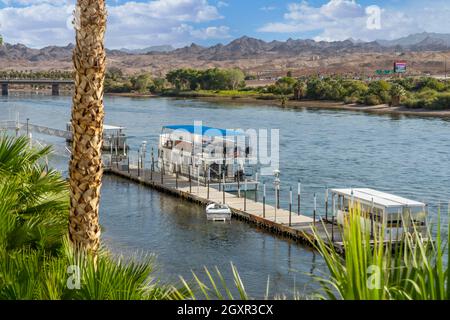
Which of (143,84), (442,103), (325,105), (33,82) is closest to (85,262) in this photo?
(442,103)

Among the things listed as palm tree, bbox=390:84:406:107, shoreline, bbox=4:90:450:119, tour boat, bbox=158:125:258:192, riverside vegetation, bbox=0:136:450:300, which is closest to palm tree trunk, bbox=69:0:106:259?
riverside vegetation, bbox=0:136:450:300

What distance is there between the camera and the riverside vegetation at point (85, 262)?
14.9ft

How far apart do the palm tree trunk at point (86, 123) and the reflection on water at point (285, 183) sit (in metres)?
2.73

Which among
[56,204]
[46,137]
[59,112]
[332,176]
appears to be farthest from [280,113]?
[56,204]

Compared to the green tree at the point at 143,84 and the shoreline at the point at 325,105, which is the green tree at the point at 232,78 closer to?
the shoreline at the point at 325,105

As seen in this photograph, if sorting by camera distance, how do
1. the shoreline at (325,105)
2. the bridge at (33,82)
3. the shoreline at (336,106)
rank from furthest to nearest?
the bridge at (33,82) < the shoreline at (325,105) < the shoreline at (336,106)

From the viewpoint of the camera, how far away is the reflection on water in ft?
97.2

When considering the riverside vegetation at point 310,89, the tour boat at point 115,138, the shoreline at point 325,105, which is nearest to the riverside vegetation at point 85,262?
the tour boat at point 115,138

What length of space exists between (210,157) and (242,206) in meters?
10.4

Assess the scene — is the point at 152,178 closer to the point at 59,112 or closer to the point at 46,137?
the point at 46,137
